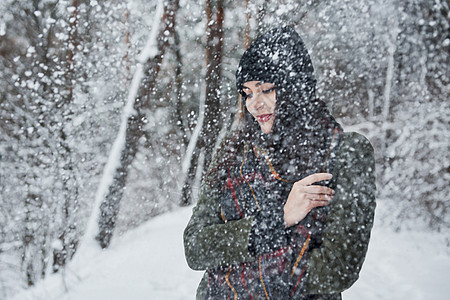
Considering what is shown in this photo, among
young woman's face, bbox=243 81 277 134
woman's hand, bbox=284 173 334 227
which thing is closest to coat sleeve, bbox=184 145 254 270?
woman's hand, bbox=284 173 334 227

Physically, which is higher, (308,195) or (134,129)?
(308,195)

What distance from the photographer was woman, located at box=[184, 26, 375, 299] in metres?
1.13

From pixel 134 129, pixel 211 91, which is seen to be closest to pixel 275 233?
pixel 134 129

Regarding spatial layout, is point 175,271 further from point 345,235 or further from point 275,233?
point 345,235

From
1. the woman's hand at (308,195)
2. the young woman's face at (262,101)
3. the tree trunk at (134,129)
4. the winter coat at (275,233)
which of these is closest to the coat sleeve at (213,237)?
the winter coat at (275,233)

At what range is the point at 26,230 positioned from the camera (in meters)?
4.71

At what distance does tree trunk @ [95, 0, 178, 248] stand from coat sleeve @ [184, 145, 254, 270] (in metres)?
2.90

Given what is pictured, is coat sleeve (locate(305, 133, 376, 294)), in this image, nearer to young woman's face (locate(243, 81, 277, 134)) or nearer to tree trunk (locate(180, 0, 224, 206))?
young woman's face (locate(243, 81, 277, 134))

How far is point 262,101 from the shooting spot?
4.33 feet

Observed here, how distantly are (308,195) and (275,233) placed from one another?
157 millimetres

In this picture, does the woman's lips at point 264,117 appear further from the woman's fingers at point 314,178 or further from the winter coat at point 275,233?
the woman's fingers at point 314,178

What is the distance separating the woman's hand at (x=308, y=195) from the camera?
113 cm

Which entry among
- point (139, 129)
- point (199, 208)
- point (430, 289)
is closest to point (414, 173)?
point (430, 289)

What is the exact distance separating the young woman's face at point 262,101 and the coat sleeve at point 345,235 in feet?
1.03
